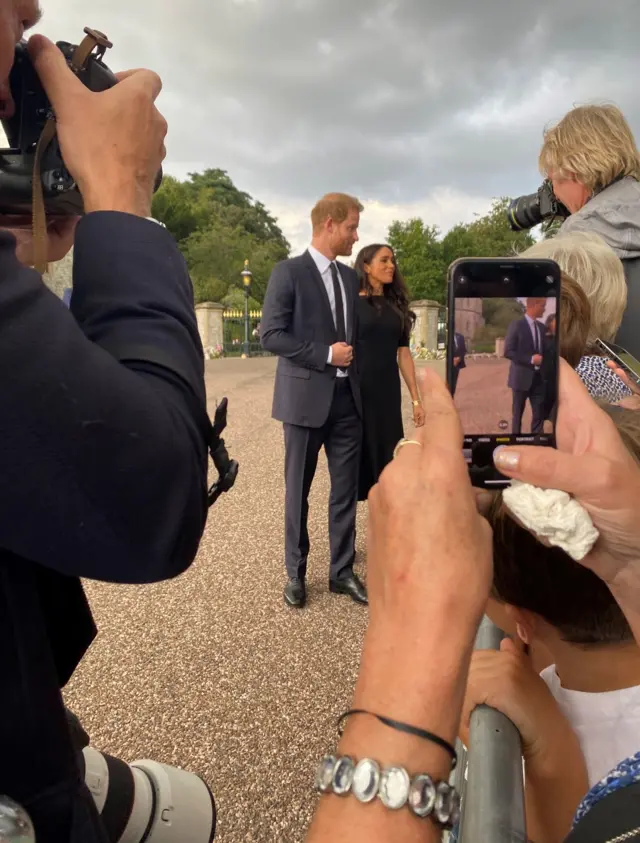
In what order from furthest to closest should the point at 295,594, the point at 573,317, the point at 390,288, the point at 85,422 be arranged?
the point at 390,288 → the point at 295,594 → the point at 573,317 → the point at 85,422

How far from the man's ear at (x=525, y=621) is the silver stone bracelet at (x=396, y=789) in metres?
0.47

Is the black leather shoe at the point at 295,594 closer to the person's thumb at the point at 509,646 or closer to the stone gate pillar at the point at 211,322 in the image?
the person's thumb at the point at 509,646

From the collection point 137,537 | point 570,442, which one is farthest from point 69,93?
point 570,442

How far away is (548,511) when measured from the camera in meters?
0.78

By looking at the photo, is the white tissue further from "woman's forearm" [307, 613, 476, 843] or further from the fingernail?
"woman's forearm" [307, 613, 476, 843]

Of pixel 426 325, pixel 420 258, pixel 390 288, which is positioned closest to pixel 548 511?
pixel 390 288

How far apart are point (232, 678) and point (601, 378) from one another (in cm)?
215

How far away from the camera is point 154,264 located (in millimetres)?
872

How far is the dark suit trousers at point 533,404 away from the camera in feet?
3.19

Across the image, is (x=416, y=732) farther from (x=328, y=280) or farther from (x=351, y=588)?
(x=328, y=280)

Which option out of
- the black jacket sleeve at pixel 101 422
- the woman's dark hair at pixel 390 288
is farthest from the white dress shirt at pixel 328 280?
the black jacket sleeve at pixel 101 422

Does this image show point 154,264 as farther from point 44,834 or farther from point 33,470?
point 44,834

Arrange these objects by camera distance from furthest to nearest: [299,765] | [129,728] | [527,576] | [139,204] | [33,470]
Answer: [129,728] < [299,765] < [527,576] < [139,204] < [33,470]

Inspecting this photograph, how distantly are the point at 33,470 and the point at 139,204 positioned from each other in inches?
18.1
